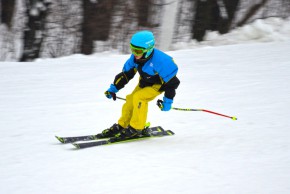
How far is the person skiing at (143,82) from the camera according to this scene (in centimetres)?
457

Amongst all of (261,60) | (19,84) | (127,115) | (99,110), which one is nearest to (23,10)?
(19,84)

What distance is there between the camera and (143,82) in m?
4.91

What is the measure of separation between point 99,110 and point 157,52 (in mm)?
2104

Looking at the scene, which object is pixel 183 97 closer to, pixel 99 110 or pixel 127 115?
pixel 99 110

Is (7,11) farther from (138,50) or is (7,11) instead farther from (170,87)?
(170,87)

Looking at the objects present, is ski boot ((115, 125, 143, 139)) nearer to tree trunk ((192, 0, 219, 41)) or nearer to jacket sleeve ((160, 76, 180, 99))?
jacket sleeve ((160, 76, 180, 99))

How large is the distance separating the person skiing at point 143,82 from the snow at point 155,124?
1.03 ft

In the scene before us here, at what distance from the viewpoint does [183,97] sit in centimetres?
725

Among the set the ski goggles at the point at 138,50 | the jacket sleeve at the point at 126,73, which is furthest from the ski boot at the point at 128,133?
the ski goggles at the point at 138,50

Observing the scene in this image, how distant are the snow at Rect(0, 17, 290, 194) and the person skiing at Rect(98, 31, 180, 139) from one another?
1.03 feet

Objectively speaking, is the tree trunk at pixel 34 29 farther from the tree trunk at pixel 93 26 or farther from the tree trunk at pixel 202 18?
the tree trunk at pixel 202 18

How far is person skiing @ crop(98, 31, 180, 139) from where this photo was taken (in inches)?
180

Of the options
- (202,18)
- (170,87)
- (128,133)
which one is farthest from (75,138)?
(202,18)

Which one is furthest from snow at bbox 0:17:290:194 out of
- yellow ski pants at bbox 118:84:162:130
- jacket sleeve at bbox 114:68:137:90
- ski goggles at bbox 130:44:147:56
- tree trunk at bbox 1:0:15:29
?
tree trunk at bbox 1:0:15:29
